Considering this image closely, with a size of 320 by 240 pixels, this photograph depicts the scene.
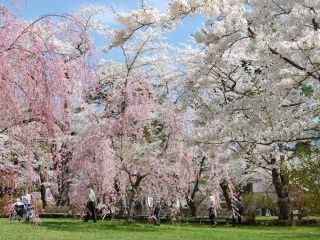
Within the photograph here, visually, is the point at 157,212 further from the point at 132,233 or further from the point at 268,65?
the point at 268,65

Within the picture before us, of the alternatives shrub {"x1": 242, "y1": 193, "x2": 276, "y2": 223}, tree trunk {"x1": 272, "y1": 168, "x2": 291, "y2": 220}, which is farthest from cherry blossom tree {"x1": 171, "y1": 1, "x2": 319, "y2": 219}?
shrub {"x1": 242, "y1": 193, "x2": 276, "y2": 223}

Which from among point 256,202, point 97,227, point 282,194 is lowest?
point 97,227

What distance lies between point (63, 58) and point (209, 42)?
17.8 feet

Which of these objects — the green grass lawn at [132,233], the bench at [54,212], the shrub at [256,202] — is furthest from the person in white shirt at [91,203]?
the shrub at [256,202]

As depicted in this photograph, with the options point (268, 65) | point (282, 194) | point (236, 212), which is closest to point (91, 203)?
point (236, 212)

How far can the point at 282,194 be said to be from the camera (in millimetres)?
23281

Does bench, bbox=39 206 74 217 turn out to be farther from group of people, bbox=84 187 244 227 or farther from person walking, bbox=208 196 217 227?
person walking, bbox=208 196 217 227

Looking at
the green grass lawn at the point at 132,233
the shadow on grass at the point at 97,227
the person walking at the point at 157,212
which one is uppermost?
the person walking at the point at 157,212

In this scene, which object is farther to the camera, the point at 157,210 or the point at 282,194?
the point at 282,194

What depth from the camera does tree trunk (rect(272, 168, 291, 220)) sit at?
75.2ft

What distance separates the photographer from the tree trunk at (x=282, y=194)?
22906 millimetres

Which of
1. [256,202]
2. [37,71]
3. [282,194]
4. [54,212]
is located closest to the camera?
[37,71]

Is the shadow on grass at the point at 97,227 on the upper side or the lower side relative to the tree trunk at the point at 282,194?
lower

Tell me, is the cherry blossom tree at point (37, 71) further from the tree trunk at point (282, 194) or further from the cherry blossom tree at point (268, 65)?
the tree trunk at point (282, 194)
